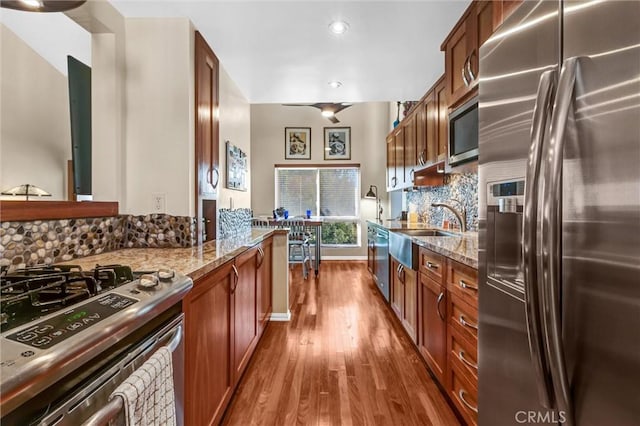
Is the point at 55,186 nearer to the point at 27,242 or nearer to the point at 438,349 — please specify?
the point at 27,242

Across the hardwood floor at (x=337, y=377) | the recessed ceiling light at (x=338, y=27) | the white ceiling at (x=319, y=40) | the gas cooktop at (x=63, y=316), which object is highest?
the white ceiling at (x=319, y=40)

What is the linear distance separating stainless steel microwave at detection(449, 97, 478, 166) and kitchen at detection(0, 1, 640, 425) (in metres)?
0.02

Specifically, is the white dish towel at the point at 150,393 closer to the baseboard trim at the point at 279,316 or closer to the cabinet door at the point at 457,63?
the cabinet door at the point at 457,63

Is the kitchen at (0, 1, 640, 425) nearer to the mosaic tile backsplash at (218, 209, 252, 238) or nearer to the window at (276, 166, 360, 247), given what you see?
the mosaic tile backsplash at (218, 209, 252, 238)

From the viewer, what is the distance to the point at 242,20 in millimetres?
1958

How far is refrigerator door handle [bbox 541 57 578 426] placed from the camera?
0.69 m

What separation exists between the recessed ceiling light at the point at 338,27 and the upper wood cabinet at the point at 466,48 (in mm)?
696

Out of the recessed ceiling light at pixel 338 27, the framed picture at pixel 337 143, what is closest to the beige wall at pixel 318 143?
the framed picture at pixel 337 143

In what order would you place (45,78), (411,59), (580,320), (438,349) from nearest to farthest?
(580,320)
(45,78)
(438,349)
(411,59)

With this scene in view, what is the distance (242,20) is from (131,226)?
4.82 feet

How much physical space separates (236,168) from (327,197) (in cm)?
382

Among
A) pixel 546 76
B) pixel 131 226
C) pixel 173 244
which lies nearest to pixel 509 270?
pixel 546 76

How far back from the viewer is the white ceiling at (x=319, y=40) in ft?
6.01

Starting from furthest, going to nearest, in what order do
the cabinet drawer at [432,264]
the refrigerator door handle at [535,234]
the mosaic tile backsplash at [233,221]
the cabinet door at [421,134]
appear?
the cabinet door at [421,134]
the mosaic tile backsplash at [233,221]
the cabinet drawer at [432,264]
the refrigerator door handle at [535,234]
